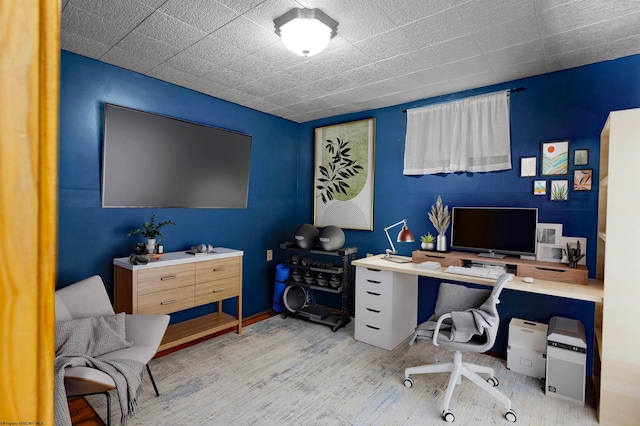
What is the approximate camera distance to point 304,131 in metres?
4.72

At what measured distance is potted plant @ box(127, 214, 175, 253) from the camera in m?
2.95

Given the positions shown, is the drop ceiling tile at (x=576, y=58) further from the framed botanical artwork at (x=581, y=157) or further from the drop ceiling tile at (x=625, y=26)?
the framed botanical artwork at (x=581, y=157)

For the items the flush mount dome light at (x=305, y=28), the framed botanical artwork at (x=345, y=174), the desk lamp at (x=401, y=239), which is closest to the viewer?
the flush mount dome light at (x=305, y=28)

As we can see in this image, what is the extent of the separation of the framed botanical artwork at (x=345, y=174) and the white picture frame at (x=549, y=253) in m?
1.75

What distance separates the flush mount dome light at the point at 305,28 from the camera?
2035 millimetres

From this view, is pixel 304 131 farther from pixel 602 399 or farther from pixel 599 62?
pixel 602 399

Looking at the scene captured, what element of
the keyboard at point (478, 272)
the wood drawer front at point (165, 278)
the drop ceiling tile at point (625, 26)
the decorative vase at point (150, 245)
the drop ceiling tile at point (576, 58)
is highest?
the drop ceiling tile at point (576, 58)

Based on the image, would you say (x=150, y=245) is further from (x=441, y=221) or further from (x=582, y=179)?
(x=582, y=179)

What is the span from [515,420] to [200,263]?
274cm

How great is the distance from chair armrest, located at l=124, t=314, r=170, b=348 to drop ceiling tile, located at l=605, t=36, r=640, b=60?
12.5 feet

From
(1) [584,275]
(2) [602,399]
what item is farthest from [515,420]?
(1) [584,275]

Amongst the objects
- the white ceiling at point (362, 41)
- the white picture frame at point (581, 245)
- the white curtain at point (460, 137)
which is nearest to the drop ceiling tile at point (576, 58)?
the white ceiling at point (362, 41)

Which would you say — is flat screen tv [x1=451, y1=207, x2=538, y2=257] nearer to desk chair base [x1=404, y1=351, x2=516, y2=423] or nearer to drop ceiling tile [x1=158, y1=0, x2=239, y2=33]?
desk chair base [x1=404, y1=351, x2=516, y2=423]

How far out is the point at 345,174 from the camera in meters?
4.30
